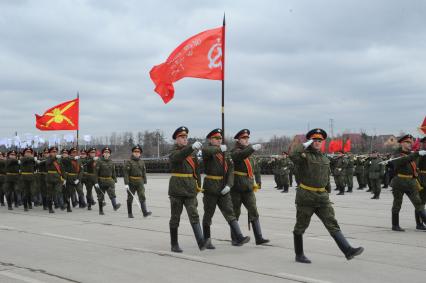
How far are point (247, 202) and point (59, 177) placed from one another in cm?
894

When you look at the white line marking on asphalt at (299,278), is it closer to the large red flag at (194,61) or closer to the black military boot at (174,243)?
the black military boot at (174,243)

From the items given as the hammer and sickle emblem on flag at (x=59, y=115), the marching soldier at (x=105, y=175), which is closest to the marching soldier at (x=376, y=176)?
the marching soldier at (x=105, y=175)

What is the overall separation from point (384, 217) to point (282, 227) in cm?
322

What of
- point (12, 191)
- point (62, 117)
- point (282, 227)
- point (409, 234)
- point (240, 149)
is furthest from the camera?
point (62, 117)

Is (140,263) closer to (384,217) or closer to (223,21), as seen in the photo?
(223,21)

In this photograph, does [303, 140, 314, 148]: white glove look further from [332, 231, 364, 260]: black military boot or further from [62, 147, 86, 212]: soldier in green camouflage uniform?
[62, 147, 86, 212]: soldier in green camouflage uniform

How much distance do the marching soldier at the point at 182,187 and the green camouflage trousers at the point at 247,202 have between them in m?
0.79

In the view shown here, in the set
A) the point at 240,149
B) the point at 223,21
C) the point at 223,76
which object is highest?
the point at 223,21

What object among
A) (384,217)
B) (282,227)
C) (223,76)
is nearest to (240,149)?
(223,76)

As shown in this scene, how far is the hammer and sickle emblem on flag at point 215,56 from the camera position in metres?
10.1

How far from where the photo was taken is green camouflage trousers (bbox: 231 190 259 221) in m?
9.32

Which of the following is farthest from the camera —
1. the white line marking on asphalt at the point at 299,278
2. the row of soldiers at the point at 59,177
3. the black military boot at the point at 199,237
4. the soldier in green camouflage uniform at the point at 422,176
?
the row of soldiers at the point at 59,177

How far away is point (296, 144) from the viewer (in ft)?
26.1

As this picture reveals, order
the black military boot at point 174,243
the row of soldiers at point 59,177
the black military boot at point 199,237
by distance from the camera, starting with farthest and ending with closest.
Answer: the row of soldiers at point 59,177 → the black military boot at point 174,243 → the black military boot at point 199,237
